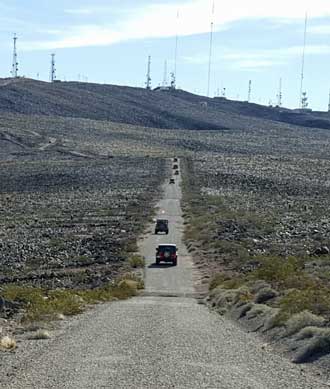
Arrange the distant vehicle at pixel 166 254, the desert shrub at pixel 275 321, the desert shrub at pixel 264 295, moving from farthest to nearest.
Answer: the distant vehicle at pixel 166 254 < the desert shrub at pixel 264 295 < the desert shrub at pixel 275 321

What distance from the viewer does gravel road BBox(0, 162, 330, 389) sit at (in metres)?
16.1

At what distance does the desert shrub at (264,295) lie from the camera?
28.6 meters

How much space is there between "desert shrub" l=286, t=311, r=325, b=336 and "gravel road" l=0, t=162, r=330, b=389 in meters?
0.75

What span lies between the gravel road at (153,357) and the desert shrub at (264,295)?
1396 millimetres

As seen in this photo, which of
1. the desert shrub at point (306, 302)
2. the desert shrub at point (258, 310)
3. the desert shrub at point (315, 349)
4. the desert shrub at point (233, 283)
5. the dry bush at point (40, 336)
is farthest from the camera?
the desert shrub at point (233, 283)

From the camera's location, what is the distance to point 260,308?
2616 centimetres

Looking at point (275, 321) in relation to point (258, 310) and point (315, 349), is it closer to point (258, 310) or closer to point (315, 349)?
point (258, 310)

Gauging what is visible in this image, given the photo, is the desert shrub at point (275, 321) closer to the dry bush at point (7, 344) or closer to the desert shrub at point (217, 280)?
the dry bush at point (7, 344)

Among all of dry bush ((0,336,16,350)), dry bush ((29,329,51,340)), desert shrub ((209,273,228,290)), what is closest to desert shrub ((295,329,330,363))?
dry bush ((0,336,16,350))

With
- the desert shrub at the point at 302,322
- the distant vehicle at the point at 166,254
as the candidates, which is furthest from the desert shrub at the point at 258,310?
the distant vehicle at the point at 166,254

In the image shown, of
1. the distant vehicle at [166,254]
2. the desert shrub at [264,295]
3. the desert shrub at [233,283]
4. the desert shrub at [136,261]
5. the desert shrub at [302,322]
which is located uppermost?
the desert shrub at [302,322]

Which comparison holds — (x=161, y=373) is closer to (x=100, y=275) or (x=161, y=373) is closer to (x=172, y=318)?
(x=172, y=318)

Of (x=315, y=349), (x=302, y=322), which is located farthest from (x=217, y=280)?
(x=315, y=349)

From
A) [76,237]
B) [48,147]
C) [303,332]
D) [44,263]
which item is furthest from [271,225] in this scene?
[48,147]
